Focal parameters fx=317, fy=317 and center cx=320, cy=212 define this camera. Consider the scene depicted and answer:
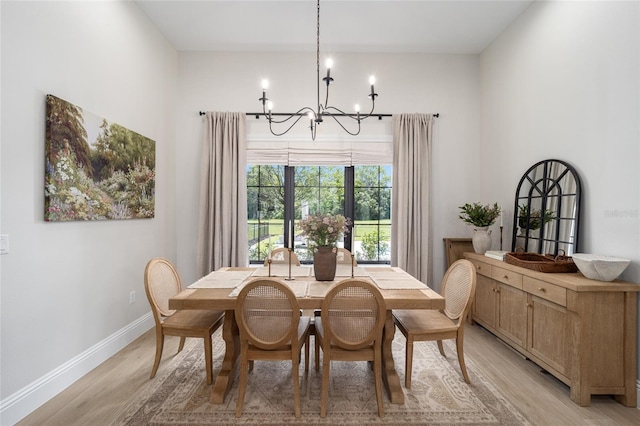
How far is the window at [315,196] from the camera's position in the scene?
13.6 ft

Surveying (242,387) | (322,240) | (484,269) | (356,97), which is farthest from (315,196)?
(242,387)

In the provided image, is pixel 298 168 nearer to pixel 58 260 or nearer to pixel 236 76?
pixel 236 76

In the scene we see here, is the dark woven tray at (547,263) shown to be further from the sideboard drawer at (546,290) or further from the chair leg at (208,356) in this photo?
the chair leg at (208,356)

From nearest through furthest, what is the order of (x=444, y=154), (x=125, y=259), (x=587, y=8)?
(x=587, y=8)
(x=125, y=259)
(x=444, y=154)

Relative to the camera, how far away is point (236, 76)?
3.99 meters

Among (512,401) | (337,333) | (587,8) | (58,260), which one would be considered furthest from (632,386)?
(58,260)

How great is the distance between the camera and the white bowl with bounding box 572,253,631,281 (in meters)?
2.07

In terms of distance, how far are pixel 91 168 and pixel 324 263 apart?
1.98 m

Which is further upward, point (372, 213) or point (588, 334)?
point (372, 213)

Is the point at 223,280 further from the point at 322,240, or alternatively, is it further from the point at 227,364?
the point at 322,240

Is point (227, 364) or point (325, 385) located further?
point (227, 364)

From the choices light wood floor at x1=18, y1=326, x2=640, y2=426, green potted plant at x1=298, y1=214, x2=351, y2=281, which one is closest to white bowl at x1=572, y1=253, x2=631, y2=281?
light wood floor at x1=18, y1=326, x2=640, y2=426

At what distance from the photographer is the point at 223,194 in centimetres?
385

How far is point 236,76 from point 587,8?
3.50m
